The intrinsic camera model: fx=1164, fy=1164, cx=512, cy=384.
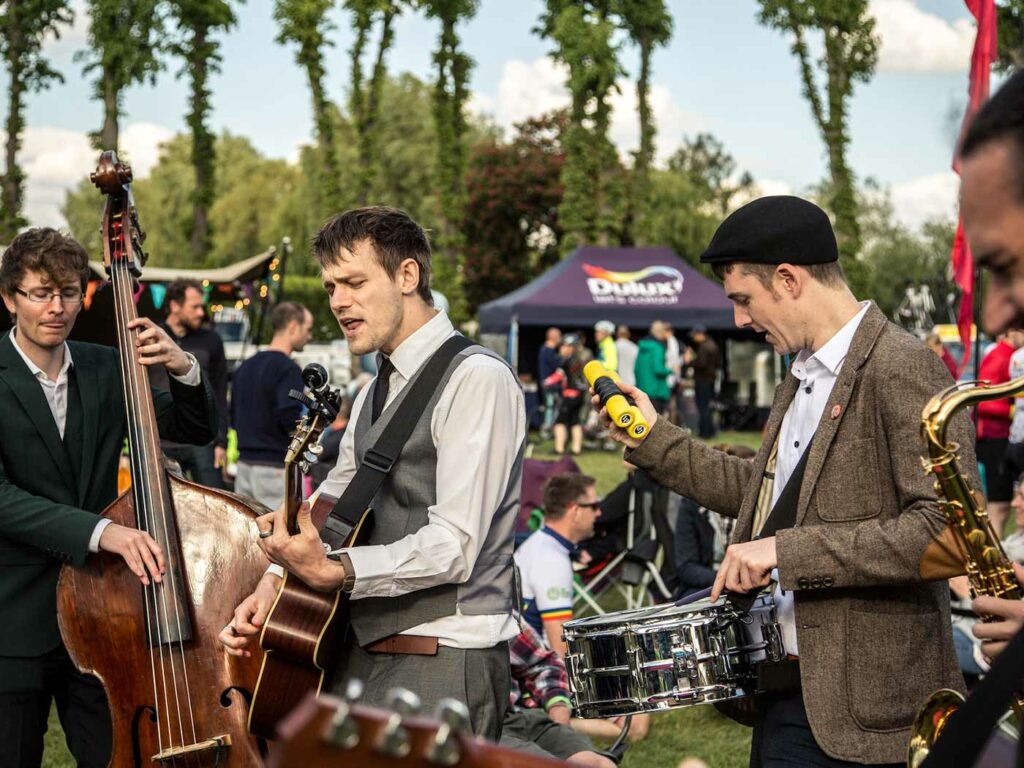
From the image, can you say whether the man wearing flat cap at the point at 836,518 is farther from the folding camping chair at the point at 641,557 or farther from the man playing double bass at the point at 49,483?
the folding camping chair at the point at 641,557

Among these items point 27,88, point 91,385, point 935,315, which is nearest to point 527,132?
point 935,315

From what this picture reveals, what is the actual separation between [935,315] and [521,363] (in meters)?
19.4

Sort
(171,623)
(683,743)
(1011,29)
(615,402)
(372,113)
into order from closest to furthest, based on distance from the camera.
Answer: (615,402) < (171,623) < (683,743) < (1011,29) < (372,113)

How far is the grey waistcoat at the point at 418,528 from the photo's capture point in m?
2.83

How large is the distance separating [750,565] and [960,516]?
443mm

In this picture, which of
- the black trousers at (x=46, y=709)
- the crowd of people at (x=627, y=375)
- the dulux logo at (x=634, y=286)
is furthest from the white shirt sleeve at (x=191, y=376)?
the dulux logo at (x=634, y=286)

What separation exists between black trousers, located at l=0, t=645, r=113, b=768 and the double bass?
9.8 inches

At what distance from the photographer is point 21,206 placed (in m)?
30.6

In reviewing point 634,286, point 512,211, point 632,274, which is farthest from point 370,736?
point 512,211

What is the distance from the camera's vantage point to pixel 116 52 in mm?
30703

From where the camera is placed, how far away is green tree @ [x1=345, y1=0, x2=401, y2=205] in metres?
30.9

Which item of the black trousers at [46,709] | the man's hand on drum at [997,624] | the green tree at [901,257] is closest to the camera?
the man's hand on drum at [997,624]

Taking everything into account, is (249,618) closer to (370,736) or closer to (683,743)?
(370,736)

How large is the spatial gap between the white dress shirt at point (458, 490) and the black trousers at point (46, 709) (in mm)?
1435
